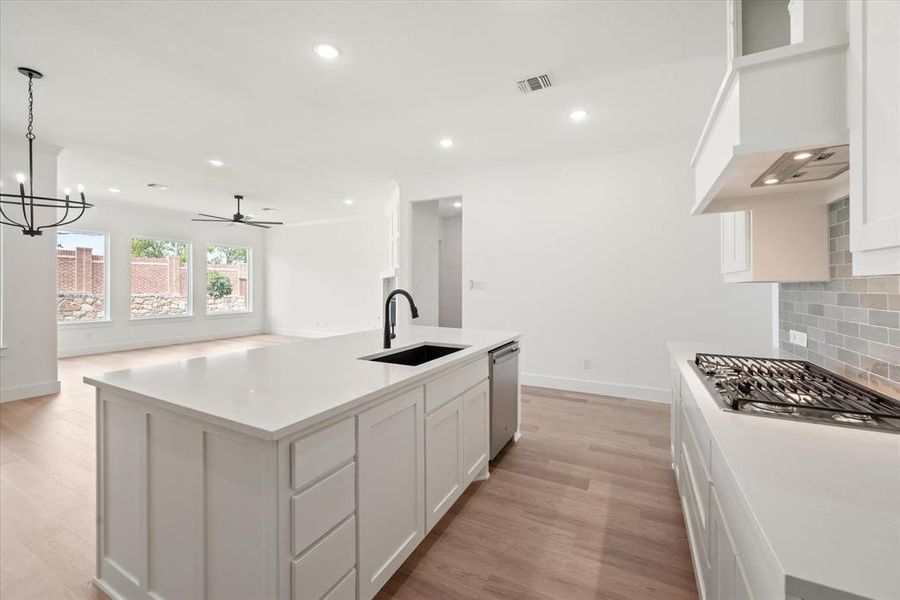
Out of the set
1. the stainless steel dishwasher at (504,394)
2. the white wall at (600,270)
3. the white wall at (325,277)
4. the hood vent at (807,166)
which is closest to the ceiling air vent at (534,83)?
the white wall at (600,270)

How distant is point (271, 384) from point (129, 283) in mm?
7897

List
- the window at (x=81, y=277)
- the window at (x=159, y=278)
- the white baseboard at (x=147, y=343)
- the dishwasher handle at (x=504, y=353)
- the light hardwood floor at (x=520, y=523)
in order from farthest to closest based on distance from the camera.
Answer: the window at (x=159, y=278) < the white baseboard at (x=147, y=343) < the window at (x=81, y=277) < the dishwasher handle at (x=504, y=353) < the light hardwood floor at (x=520, y=523)

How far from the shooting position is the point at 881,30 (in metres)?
0.82

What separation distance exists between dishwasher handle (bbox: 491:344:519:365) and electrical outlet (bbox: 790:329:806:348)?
163 centimetres

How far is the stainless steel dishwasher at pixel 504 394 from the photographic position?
8.22 ft

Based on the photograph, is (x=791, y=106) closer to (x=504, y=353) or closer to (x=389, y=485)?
(x=389, y=485)

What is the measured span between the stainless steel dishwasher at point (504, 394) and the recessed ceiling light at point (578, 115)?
6.93ft

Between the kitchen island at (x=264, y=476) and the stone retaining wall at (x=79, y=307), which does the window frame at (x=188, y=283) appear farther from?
the kitchen island at (x=264, y=476)

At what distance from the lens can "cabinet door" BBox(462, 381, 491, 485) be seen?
2.11 m

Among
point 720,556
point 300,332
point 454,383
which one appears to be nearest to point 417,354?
point 454,383

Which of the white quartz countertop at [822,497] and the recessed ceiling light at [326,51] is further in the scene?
the recessed ceiling light at [326,51]

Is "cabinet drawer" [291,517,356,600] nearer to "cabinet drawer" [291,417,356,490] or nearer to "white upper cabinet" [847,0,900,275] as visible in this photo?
"cabinet drawer" [291,417,356,490]

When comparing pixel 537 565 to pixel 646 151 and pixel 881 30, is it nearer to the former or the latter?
pixel 881 30

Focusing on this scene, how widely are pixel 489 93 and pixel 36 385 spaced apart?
224 inches
